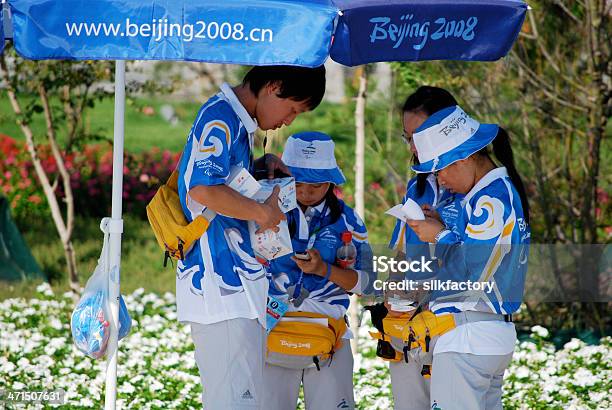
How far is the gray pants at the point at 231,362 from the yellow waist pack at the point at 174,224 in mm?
283

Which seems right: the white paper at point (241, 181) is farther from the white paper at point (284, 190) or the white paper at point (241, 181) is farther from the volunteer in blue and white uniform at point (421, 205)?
Result: the volunteer in blue and white uniform at point (421, 205)

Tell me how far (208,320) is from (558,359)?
333cm

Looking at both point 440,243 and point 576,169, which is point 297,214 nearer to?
point 440,243

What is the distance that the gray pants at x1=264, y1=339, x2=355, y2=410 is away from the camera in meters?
4.13

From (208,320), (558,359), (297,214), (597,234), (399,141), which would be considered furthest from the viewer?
(399,141)

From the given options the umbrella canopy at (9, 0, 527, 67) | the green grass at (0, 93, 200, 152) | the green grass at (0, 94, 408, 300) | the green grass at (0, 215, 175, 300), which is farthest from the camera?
the green grass at (0, 93, 200, 152)

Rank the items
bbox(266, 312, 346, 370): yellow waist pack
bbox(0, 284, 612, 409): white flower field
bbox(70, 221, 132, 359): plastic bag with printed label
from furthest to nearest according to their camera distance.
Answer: bbox(0, 284, 612, 409): white flower field
bbox(266, 312, 346, 370): yellow waist pack
bbox(70, 221, 132, 359): plastic bag with printed label

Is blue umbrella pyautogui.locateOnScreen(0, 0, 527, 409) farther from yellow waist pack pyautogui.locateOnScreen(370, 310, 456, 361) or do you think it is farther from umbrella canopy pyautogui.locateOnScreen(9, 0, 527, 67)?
yellow waist pack pyautogui.locateOnScreen(370, 310, 456, 361)

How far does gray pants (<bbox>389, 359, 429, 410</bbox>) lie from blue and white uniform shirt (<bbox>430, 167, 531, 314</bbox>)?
0.55 meters

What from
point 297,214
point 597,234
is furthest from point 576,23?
point 297,214

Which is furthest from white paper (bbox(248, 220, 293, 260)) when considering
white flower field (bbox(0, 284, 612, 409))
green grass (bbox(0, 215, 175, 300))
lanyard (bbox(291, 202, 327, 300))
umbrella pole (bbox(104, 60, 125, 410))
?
green grass (bbox(0, 215, 175, 300))

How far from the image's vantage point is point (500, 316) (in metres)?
3.52

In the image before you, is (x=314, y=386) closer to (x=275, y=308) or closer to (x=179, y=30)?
(x=275, y=308)

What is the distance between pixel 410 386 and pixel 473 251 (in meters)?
0.89
